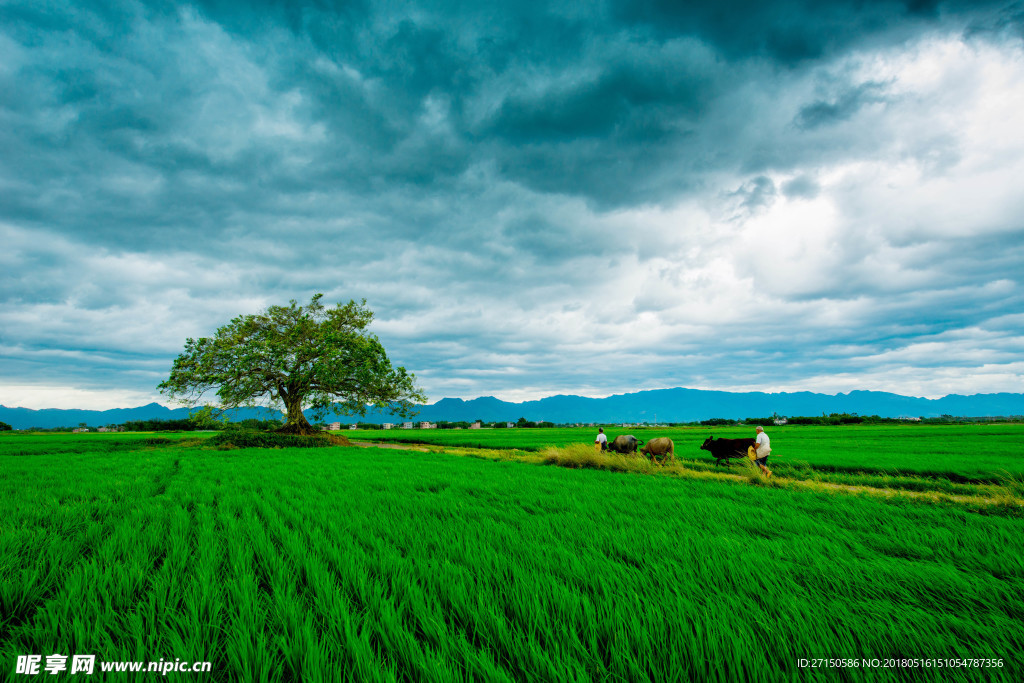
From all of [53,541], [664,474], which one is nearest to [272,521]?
[53,541]

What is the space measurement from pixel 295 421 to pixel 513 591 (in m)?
36.4

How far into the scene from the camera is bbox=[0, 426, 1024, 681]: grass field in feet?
6.69

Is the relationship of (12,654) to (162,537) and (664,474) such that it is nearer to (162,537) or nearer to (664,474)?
(162,537)

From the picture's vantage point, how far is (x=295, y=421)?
109 ft

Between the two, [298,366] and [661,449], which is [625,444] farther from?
[298,366]

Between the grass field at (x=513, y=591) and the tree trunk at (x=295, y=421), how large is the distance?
29.5 meters

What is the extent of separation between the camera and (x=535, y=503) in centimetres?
661

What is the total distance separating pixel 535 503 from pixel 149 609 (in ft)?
16.8

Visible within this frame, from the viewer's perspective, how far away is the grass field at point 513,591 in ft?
6.69

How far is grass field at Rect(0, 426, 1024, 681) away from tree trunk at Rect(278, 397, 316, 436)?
96.8 ft

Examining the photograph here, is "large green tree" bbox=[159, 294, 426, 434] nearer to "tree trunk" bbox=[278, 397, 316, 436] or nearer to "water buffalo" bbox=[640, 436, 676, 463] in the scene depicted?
"tree trunk" bbox=[278, 397, 316, 436]

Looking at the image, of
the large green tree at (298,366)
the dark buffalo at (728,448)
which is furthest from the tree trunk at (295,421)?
the dark buffalo at (728,448)

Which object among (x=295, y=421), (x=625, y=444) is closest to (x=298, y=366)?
(x=295, y=421)

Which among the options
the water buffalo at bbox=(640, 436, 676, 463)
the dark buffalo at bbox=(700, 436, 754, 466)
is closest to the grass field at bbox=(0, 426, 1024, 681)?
the water buffalo at bbox=(640, 436, 676, 463)
